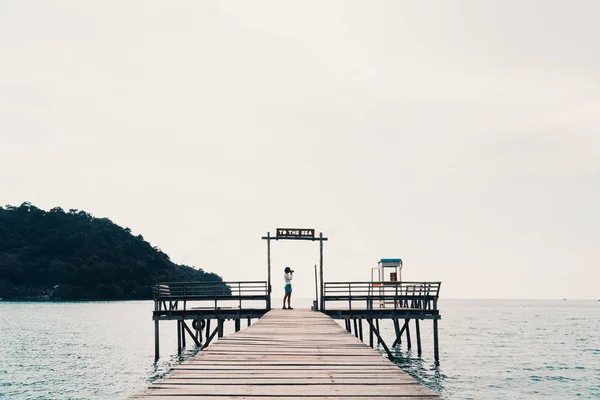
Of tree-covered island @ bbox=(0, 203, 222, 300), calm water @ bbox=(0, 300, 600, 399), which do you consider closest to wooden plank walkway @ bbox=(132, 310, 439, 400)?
calm water @ bbox=(0, 300, 600, 399)

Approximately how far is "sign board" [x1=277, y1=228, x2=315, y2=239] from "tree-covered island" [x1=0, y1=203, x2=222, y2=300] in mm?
154388

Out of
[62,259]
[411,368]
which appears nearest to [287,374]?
[411,368]

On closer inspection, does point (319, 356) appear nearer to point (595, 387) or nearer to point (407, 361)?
point (595, 387)

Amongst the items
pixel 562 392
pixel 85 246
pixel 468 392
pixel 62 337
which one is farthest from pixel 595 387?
pixel 85 246

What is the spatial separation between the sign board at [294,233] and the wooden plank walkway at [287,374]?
1762cm

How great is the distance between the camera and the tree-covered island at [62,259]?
173125mm

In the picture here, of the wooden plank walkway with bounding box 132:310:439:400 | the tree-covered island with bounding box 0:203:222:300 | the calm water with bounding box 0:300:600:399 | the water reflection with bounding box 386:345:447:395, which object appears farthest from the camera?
the tree-covered island with bounding box 0:203:222:300

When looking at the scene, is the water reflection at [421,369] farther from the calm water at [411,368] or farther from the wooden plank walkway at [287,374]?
the wooden plank walkway at [287,374]

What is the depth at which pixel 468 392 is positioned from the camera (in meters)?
27.2

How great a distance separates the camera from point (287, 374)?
31.2ft

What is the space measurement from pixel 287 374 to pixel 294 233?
74.6ft

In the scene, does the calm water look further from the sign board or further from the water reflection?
the sign board

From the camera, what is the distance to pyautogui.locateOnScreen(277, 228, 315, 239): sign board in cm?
3192

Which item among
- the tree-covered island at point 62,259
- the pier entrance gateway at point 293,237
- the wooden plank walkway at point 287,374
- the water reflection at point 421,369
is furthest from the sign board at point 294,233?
the tree-covered island at point 62,259
